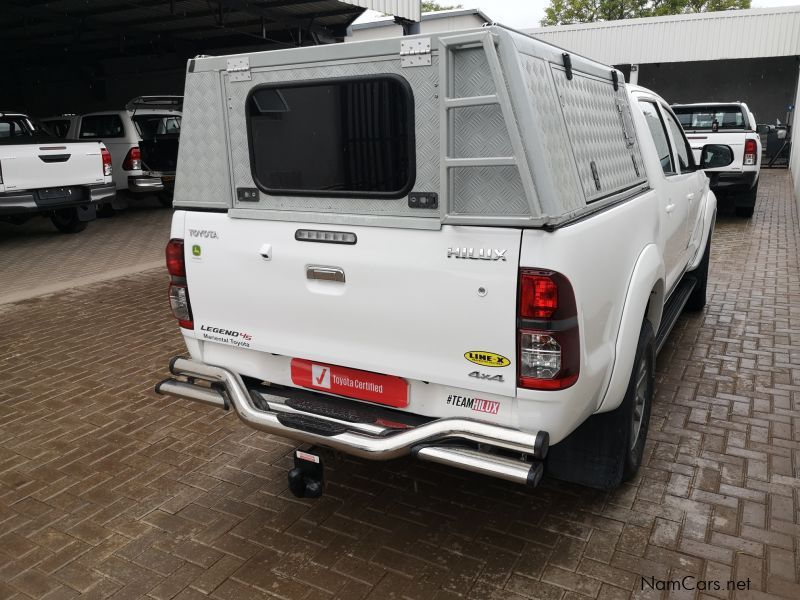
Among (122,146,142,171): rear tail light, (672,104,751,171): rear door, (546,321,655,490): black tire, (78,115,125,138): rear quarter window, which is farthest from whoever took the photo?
(78,115,125,138): rear quarter window

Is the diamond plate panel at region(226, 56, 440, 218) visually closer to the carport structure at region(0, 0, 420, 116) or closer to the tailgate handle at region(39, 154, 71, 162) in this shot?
the tailgate handle at region(39, 154, 71, 162)

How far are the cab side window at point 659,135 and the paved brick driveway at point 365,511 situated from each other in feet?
5.10

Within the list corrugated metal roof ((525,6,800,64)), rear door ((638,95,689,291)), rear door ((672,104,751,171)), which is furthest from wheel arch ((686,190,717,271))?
corrugated metal roof ((525,6,800,64))

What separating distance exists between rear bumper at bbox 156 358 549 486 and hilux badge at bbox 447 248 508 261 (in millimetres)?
650

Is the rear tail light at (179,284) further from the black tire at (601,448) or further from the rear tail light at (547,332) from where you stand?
the black tire at (601,448)

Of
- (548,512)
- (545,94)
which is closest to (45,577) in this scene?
(548,512)

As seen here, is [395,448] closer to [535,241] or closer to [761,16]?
[535,241]

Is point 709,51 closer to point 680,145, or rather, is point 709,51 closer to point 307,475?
point 680,145

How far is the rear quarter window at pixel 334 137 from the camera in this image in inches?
112

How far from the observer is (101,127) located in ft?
43.6

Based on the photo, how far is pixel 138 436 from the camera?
14.1ft

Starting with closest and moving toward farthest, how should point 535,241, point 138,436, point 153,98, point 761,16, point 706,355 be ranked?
point 535,241, point 138,436, point 706,355, point 153,98, point 761,16

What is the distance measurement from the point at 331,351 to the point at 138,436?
190 centimetres

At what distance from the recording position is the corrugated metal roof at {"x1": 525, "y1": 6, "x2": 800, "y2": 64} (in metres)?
23.5
